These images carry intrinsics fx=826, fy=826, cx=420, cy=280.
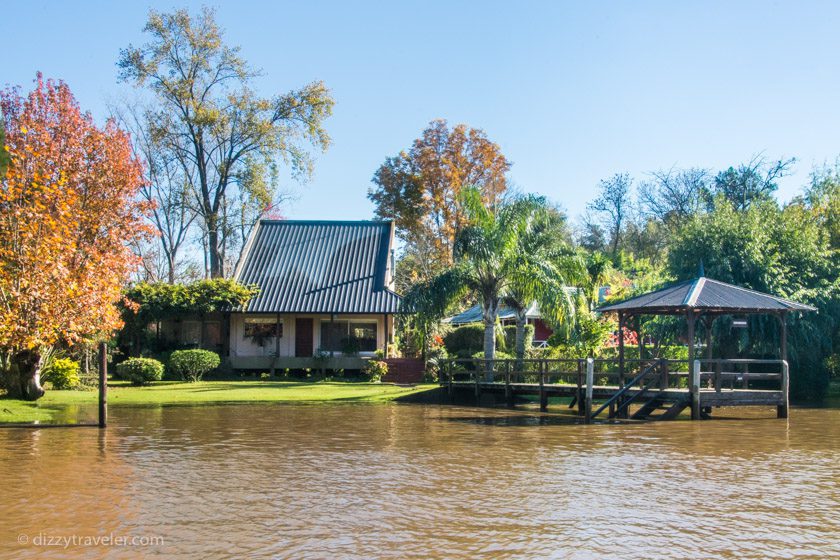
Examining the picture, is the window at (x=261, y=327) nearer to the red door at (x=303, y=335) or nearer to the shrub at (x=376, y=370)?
the red door at (x=303, y=335)

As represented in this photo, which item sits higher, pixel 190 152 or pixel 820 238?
pixel 190 152

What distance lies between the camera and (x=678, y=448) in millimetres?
18125

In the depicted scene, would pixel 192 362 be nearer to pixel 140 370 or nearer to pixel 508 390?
pixel 140 370

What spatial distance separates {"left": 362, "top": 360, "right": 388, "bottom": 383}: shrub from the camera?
114 ft

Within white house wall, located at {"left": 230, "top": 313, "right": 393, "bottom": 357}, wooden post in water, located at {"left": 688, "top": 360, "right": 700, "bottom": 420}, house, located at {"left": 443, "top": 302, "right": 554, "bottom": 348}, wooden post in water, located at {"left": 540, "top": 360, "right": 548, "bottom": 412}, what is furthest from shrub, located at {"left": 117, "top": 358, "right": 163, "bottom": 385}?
wooden post in water, located at {"left": 688, "top": 360, "right": 700, "bottom": 420}

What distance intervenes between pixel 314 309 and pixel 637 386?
1574 cm

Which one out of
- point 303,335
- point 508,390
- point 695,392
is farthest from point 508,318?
point 695,392

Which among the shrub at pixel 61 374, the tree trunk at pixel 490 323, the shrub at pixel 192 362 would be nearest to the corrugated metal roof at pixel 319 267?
the shrub at pixel 192 362

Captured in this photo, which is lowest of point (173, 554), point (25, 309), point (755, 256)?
point (173, 554)

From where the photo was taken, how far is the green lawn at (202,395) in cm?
2411

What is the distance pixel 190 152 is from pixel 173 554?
Result: 40048mm

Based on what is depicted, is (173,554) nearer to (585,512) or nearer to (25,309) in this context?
(585,512)

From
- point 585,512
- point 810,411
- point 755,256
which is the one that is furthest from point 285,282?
point 585,512

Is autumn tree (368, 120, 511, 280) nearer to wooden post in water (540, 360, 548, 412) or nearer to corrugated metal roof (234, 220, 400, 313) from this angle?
corrugated metal roof (234, 220, 400, 313)
